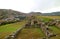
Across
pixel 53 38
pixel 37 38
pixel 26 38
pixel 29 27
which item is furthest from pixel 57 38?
pixel 29 27

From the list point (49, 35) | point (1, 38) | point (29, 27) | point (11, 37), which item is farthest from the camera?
point (29, 27)

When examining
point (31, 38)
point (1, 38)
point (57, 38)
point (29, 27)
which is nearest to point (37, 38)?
point (31, 38)

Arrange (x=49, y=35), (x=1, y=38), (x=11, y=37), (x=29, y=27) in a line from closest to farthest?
(x=11, y=37)
(x=49, y=35)
(x=1, y=38)
(x=29, y=27)

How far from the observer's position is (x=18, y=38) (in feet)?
113

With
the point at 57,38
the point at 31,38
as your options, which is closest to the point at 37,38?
the point at 31,38

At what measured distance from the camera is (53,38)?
1275 inches

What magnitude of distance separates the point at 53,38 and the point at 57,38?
2.64 ft

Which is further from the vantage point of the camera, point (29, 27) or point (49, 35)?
point (29, 27)

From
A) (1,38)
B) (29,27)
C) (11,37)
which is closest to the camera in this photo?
(11,37)

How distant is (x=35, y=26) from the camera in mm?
52188

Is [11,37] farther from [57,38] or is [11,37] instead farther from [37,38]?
[57,38]

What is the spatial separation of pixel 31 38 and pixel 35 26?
1827cm

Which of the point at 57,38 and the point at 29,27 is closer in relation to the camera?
the point at 57,38

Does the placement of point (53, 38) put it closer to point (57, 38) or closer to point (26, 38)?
point (57, 38)
